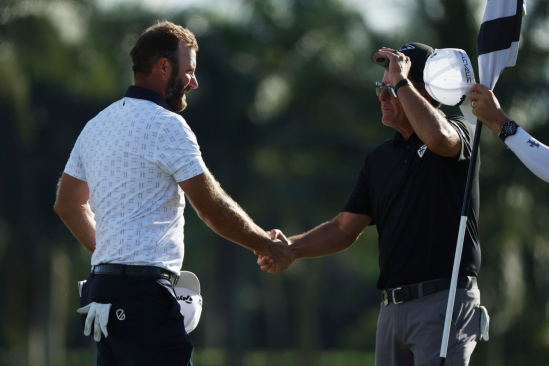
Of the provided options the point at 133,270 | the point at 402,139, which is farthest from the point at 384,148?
the point at 133,270

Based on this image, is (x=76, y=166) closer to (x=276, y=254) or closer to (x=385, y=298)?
(x=276, y=254)

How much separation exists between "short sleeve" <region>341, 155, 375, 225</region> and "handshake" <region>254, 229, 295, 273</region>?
55 cm

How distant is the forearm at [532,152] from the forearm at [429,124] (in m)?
0.38

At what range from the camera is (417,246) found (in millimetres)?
5156

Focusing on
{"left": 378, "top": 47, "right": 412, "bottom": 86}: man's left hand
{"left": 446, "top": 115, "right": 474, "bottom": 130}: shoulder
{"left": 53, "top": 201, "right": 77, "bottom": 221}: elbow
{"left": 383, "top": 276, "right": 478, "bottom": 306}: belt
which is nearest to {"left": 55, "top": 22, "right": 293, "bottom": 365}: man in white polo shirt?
{"left": 53, "top": 201, "right": 77, "bottom": 221}: elbow

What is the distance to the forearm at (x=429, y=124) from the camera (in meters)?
4.95

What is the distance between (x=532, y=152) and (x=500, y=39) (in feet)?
2.52

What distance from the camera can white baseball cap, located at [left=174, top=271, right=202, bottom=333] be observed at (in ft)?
16.9

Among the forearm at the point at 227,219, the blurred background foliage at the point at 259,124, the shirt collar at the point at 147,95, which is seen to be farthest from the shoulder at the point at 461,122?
the blurred background foliage at the point at 259,124

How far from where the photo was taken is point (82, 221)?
551 cm

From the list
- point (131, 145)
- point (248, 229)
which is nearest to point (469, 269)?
point (248, 229)

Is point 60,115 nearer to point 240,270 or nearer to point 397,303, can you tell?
point 240,270

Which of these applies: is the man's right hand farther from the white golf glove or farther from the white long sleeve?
the white golf glove

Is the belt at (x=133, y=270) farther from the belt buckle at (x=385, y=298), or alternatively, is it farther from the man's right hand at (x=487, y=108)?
the man's right hand at (x=487, y=108)
